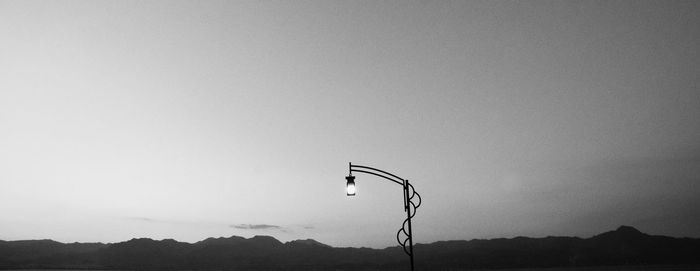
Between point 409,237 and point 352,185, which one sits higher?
point 352,185

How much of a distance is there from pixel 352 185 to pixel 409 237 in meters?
2.08

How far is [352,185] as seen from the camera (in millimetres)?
12742

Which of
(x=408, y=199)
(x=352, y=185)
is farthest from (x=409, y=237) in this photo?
(x=352, y=185)

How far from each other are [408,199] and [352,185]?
159 cm

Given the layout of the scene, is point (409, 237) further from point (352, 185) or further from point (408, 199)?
point (352, 185)

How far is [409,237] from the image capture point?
12156mm

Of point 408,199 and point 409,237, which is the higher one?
point 408,199

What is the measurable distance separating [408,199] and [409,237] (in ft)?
3.47

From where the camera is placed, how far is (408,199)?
41.5 ft
